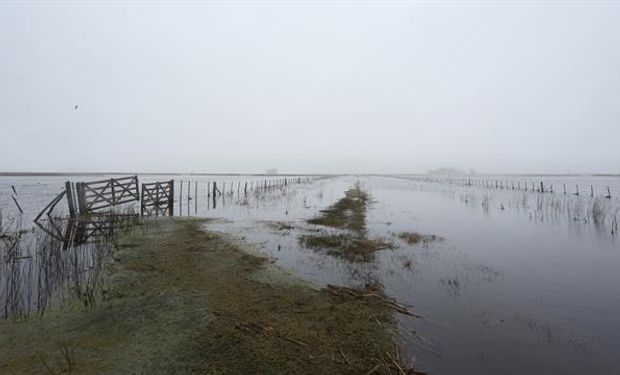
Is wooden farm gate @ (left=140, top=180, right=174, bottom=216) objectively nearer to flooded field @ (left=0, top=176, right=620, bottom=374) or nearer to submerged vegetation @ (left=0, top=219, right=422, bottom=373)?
flooded field @ (left=0, top=176, right=620, bottom=374)

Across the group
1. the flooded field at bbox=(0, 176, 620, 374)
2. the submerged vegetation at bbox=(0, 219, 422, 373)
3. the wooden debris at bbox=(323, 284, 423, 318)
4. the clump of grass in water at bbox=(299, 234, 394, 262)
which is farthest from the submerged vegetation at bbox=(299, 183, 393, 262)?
the submerged vegetation at bbox=(0, 219, 422, 373)

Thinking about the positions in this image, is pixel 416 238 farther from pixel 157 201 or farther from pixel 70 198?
pixel 70 198

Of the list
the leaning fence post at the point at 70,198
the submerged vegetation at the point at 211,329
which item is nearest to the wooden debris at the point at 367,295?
the submerged vegetation at the point at 211,329

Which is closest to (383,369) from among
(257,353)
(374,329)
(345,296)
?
(374,329)

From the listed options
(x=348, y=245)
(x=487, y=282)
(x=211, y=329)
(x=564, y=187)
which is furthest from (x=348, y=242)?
(x=564, y=187)

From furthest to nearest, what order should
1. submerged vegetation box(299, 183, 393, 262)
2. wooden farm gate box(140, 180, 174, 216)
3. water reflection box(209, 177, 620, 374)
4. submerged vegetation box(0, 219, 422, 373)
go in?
wooden farm gate box(140, 180, 174, 216) < submerged vegetation box(299, 183, 393, 262) < water reflection box(209, 177, 620, 374) < submerged vegetation box(0, 219, 422, 373)

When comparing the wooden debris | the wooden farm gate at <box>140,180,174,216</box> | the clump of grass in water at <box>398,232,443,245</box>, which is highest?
the wooden farm gate at <box>140,180,174,216</box>

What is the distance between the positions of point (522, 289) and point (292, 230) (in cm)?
1152

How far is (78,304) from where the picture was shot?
720cm

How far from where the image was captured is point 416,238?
603 inches

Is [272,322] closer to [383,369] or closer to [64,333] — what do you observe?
[383,369]

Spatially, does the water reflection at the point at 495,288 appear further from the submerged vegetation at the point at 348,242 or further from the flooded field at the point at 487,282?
the submerged vegetation at the point at 348,242

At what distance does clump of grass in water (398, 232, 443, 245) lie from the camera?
48.3 ft

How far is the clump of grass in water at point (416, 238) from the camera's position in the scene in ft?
48.3
